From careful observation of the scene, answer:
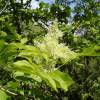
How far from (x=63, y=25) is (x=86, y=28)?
548 mm

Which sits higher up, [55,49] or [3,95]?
[55,49]

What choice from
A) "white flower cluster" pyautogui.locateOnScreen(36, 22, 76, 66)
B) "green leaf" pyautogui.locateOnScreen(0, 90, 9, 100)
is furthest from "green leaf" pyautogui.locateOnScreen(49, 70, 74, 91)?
"white flower cluster" pyautogui.locateOnScreen(36, 22, 76, 66)

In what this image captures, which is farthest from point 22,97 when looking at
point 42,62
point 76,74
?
point 76,74

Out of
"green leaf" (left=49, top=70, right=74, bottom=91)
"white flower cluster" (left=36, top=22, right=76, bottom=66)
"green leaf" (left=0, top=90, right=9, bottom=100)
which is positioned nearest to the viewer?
"green leaf" (left=49, top=70, right=74, bottom=91)

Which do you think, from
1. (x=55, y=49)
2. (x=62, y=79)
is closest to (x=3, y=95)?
(x=62, y=79)

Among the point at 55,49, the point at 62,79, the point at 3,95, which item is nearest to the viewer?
the point at 62,79

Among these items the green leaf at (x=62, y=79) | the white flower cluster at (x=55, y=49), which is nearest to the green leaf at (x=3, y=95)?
the green leaf at (x=62, y=79)

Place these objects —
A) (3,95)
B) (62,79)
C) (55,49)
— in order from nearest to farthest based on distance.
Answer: (62,79), (3,95), (55,49)

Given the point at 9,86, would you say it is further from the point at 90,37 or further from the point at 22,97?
Result: the point at 90,37

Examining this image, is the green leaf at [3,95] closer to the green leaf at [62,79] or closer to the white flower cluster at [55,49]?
the green leaf at [62,79]

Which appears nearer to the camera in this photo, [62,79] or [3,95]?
[62,79]

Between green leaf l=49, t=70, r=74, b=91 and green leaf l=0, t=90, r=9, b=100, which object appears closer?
green leaf l=49, t=70, r=74, b=91

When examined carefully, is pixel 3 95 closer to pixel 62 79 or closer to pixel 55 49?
pixel 62 79

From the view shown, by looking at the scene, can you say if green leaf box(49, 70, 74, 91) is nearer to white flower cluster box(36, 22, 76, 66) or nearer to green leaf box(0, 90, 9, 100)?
green leaf box(0, 90, 9, 100)
